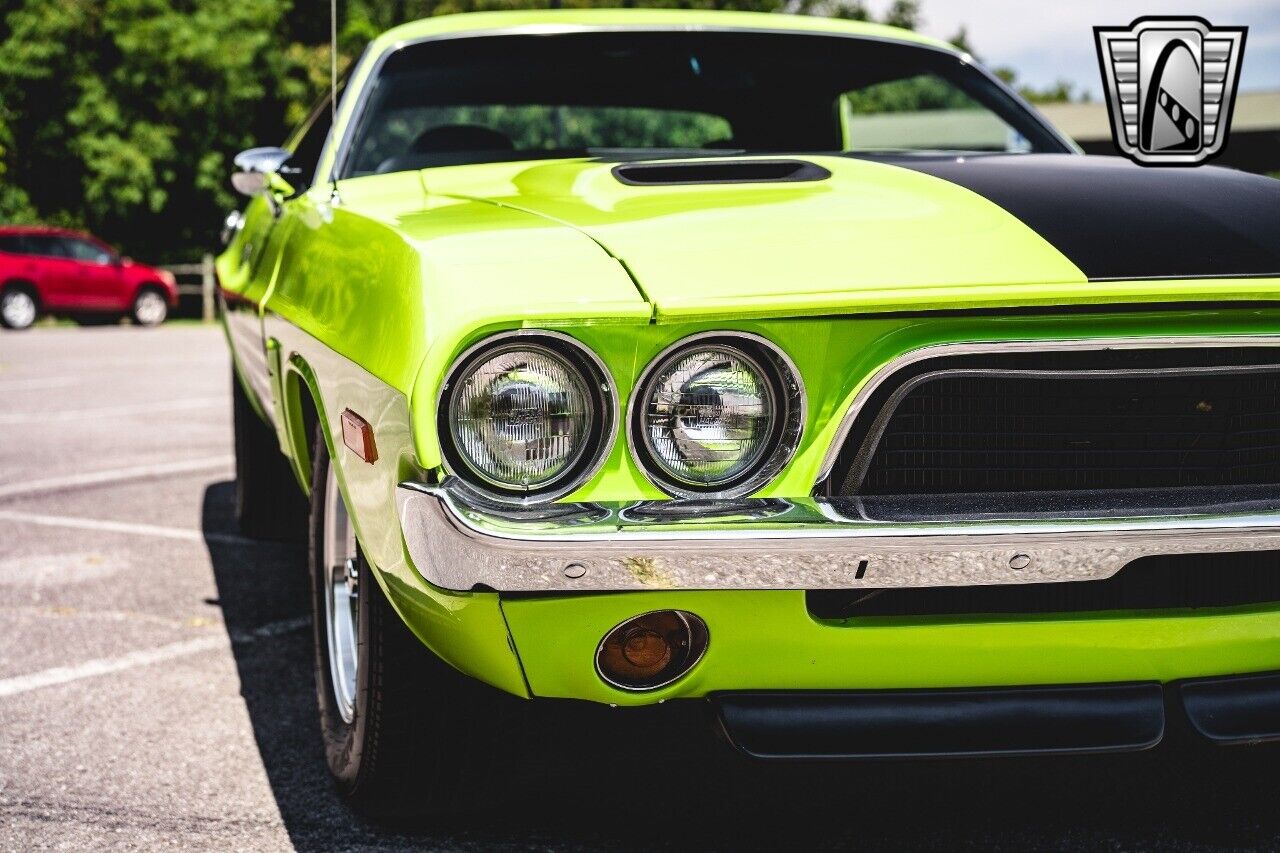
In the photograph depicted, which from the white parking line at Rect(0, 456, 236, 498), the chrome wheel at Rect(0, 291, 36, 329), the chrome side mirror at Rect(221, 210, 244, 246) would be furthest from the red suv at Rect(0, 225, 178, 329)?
the chrome side mirror at Rect(221, 210, 244, 246)

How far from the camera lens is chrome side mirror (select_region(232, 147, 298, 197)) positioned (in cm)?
365

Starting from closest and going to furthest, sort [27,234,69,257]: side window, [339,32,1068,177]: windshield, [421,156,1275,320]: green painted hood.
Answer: [421,156,1275,320]: green painted hood < [339,32,1068,177]: windshield < [27,234,69,257]: side window

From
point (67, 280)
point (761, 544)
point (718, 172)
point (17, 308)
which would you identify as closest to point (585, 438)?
point (761, 544)

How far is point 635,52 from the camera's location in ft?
12.6

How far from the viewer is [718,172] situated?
263 cm

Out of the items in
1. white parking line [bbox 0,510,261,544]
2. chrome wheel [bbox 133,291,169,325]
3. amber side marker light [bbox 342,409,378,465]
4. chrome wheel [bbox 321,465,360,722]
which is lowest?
chrome wheel [bbox 133,291,169,325]

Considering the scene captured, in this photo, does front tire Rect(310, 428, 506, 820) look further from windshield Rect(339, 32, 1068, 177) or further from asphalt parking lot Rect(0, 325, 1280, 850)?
windshield Rect(339, 32, 1068, 177)

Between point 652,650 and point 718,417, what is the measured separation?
0.34 m

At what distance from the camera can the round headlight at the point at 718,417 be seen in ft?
6.64

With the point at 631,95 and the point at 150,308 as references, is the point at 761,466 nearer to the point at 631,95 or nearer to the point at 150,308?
the point at 631,95

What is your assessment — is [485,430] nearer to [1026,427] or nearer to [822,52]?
[1026,427]

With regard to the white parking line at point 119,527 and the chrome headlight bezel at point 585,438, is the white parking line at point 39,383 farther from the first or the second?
the chrome headlight bezel at point 585,438

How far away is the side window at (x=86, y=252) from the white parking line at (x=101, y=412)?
12.3 metres

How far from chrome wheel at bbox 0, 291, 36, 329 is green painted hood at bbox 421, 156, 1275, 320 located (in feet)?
64.3
